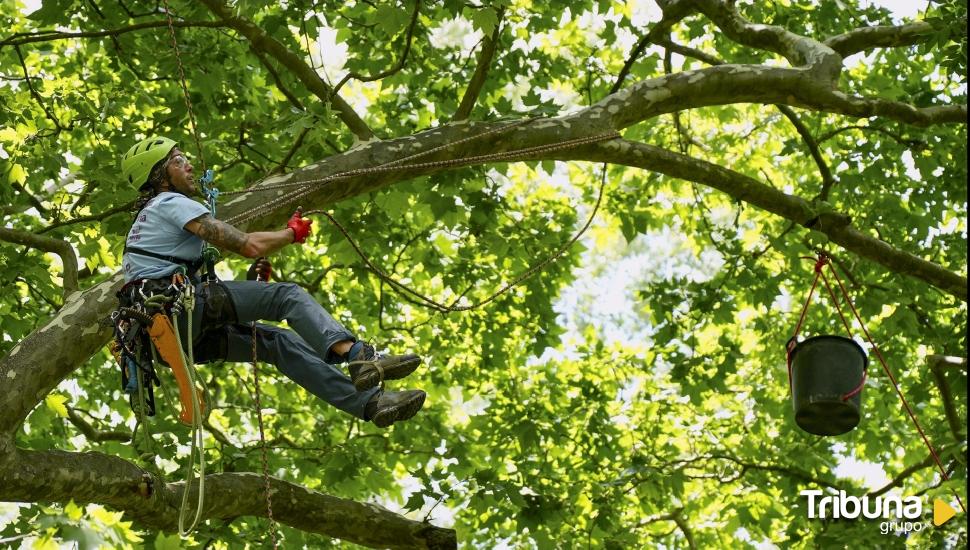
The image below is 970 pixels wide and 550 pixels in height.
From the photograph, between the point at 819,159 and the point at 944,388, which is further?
the point at 819,159

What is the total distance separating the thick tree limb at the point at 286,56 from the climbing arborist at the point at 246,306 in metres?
1.55

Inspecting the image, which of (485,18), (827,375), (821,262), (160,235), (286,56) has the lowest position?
(160,235)

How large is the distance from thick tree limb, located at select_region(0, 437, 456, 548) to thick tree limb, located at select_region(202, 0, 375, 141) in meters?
1.91

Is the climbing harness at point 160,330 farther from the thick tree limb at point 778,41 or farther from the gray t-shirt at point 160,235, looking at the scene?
the thick tree limb at point 778,41

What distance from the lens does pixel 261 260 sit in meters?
5.35

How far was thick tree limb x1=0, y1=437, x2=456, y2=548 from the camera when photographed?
4770mm

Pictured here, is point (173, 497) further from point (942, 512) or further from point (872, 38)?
point (872, 38)

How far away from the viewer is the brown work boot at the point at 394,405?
15.9 feet

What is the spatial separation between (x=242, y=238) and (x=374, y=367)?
693 millimetres

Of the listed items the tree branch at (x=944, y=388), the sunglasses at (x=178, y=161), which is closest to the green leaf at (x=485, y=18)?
the sunglasses at (x=178, y=161)

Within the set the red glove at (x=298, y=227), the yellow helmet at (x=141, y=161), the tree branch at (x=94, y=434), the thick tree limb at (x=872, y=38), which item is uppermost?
the thick tree limb at (x=872, y=38)

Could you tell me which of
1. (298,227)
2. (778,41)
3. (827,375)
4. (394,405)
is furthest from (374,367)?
(778,41)

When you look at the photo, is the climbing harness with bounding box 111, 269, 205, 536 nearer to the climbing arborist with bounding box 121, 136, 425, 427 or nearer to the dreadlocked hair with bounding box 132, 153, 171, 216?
the climbing arborist with bounding box 121, 136, 425, 427

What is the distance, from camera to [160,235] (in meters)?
4.95
